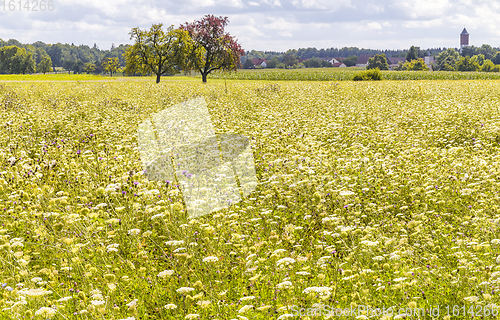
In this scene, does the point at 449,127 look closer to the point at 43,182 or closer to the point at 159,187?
the point at 159,187

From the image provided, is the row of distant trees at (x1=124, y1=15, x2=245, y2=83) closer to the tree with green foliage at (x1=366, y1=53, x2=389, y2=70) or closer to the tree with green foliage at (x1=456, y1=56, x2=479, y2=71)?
the tree with green foliage at (x1=366, y1=53, x2=389, y2=70)

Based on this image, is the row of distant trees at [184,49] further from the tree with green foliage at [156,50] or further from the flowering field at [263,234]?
the flowering field at [263,234]

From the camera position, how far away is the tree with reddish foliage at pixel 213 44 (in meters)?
55.4

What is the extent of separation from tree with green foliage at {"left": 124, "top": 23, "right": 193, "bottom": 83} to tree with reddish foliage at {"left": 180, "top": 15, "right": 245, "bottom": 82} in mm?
1829

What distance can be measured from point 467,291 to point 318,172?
3.59 metres

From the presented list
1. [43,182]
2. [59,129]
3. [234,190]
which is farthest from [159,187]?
[59,129]

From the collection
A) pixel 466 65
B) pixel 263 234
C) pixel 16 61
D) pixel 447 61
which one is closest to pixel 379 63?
pixel 466 65

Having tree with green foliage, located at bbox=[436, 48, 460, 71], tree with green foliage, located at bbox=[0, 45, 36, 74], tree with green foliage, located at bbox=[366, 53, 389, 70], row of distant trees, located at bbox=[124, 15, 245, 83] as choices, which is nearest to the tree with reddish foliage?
row of distant trees, located at bbox=[124, 15, 245, 83]

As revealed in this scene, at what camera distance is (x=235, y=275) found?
4441 mm

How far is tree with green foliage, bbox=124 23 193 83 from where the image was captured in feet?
174

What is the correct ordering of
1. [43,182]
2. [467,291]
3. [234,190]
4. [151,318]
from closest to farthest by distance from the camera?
[467,291]
[151,318]
[234,190]
[43,182]

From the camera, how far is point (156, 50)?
177 ft

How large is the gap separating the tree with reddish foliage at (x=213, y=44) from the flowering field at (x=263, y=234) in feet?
153

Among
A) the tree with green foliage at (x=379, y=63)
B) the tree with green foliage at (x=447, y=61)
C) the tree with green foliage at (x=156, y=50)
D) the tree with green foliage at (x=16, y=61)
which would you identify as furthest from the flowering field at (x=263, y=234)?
the tree with green foliage at (x=447, y=61)
